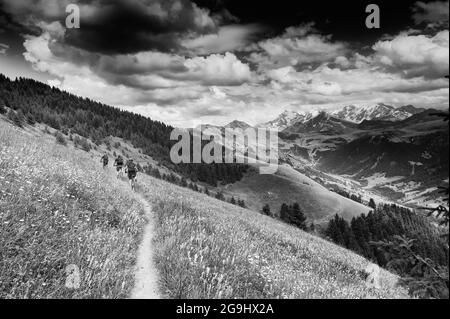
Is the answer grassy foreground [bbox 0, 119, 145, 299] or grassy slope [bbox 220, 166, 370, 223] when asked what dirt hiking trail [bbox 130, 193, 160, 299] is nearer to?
grassy foreground [bbox 0, 119, 145, 299]

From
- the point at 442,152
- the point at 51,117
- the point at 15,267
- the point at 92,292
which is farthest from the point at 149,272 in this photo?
the point at 51,117

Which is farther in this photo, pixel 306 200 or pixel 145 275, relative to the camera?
pixel 306 200

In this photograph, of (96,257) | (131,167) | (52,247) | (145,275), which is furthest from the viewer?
(131,167)

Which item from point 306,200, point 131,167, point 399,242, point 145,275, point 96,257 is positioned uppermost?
point 306,200

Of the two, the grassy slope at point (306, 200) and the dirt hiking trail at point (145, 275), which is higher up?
the grassy slope at point (306, 200)

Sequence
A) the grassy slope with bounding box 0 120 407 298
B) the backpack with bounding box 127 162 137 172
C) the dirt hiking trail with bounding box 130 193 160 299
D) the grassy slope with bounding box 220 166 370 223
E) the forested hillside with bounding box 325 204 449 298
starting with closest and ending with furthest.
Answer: the forested hillside with bounding box 325 204 449 298
the grassy slope with bounding box 0 120 407 298
the dirt hiking trail with bounding box 130 193 160 299
the backpack with bounding box 127 162 137 172
the grassy slope with bounding box 220 166 370 223

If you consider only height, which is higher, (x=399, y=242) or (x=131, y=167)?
(x=131, y=167)

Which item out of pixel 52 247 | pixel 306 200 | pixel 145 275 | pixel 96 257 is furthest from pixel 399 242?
pixel 306 200

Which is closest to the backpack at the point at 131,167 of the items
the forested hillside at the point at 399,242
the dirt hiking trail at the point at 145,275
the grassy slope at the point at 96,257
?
the grassy slope at the point at 96,257

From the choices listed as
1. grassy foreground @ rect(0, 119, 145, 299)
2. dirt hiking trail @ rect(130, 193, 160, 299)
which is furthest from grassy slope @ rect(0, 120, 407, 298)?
dirt hiking trail @ rect(130, 193, 160, 299)

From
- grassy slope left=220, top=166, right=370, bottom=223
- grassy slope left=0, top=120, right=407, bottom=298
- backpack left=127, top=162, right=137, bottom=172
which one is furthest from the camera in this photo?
grassy slope left=220, top=166, right=370, bottom=223

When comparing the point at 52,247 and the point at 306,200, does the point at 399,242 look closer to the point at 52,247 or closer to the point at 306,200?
the point at 52,247

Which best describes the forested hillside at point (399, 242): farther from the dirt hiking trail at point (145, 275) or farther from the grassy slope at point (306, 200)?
the grassy slope at point (306, 200)
